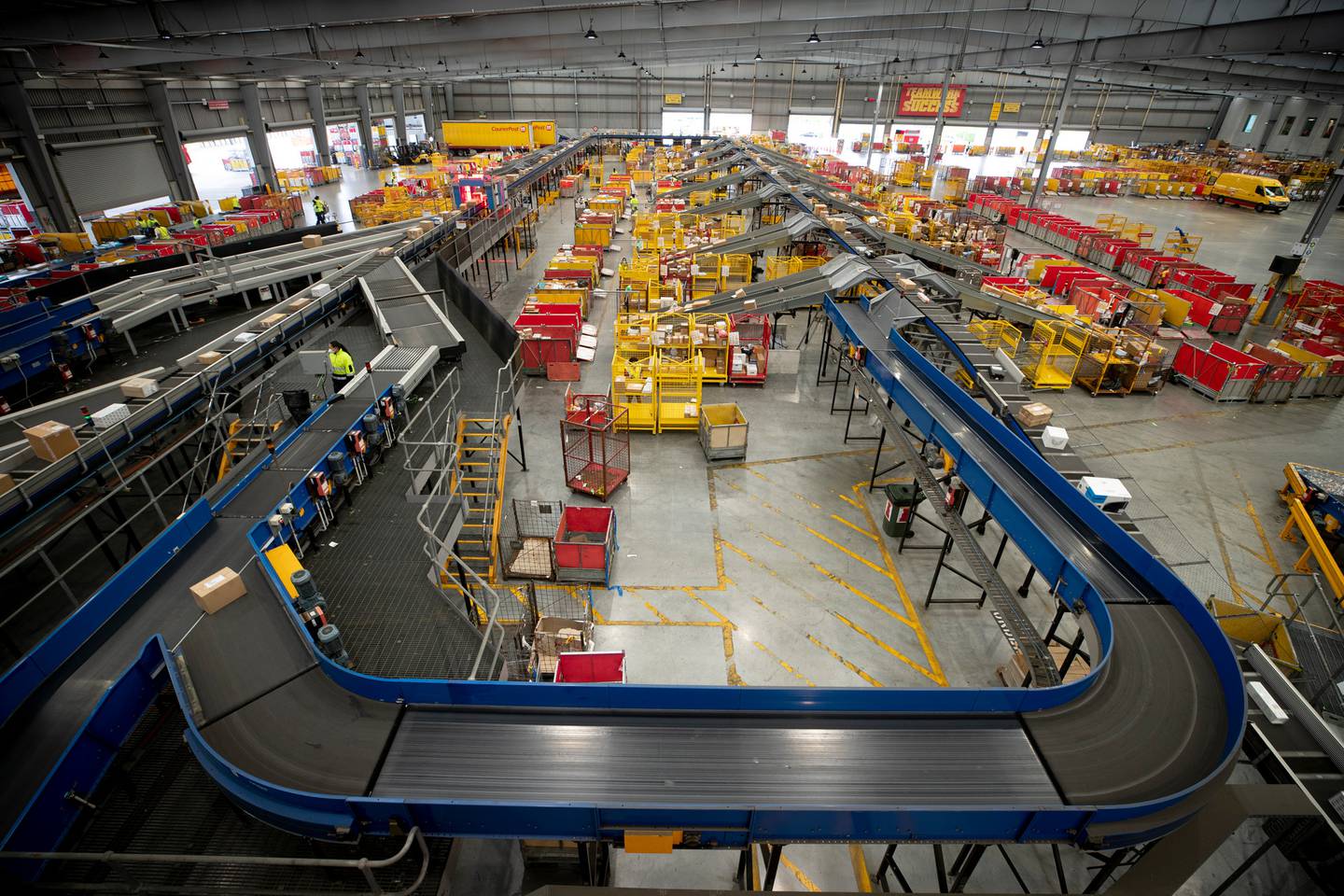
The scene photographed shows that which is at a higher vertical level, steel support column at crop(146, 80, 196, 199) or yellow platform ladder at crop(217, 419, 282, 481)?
steel support column at crop(146, 80, 196, 199)

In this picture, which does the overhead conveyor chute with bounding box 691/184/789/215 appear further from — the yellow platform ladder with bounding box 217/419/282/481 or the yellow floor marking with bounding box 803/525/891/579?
the yellow platform ladder with bounding box 217/419/282/481

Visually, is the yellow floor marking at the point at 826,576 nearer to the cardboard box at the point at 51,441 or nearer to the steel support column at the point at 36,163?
the cardboard box at the point at 51,441

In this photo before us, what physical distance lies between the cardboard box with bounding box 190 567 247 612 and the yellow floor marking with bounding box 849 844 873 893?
7.62 metres

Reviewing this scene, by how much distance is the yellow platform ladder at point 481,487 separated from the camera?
33.3 feet

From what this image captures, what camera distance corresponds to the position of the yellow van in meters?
42.1

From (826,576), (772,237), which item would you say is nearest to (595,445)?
(826,576)

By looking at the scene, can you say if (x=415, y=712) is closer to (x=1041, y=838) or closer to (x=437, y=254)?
(x=1041, y=838)

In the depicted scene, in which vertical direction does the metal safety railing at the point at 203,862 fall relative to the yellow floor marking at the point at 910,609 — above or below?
above

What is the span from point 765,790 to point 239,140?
54.1 m

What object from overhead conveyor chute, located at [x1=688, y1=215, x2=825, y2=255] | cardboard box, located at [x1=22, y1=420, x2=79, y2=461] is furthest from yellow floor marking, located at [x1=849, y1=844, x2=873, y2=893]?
overhead conveyor chute, located at [x1=688, y1=215, x2=825, y2=255]

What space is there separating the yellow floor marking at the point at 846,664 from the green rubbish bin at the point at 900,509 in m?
3.24

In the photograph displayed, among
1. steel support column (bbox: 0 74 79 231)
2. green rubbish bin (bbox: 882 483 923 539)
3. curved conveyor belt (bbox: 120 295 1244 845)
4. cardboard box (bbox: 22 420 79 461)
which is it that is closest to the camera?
curved conveyor belt (bbox: 120 295 1244 845)

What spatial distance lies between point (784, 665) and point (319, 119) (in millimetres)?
53510

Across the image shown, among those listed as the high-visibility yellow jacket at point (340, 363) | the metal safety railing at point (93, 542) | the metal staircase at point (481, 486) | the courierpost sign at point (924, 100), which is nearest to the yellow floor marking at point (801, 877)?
the metal staircase at point (481, 486)
